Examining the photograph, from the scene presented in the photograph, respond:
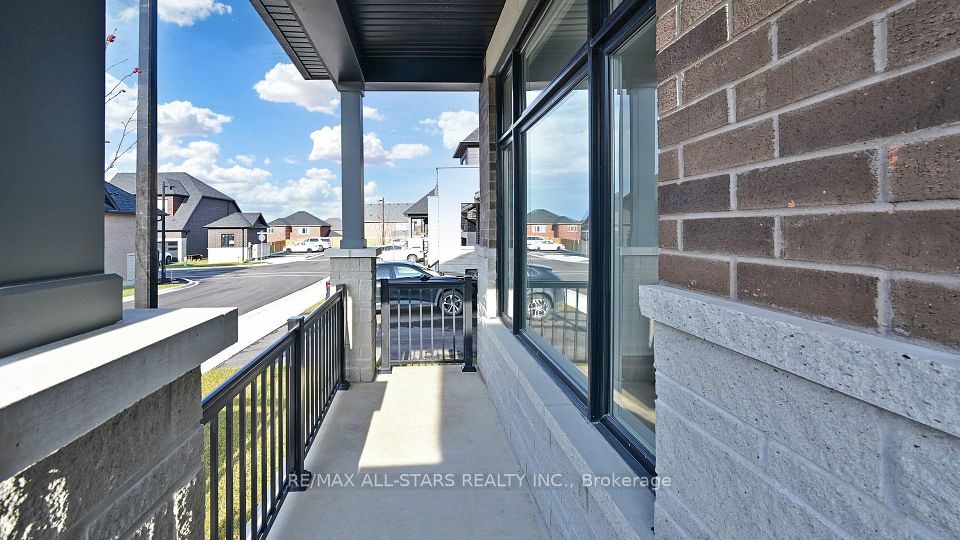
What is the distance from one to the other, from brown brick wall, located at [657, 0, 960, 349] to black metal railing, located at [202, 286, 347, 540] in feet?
4.79

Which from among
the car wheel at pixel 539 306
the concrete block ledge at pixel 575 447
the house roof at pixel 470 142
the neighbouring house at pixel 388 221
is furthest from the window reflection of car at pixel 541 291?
the neighbouring house at pixel 388 221

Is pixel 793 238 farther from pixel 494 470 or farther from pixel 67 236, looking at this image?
pixel 494 470

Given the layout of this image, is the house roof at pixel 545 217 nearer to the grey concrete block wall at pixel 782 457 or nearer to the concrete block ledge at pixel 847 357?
the grey concrete block wall at pixel 782 457

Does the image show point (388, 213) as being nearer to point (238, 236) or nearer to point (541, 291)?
point (238, 236)

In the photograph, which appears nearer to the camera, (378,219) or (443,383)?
(443,383)

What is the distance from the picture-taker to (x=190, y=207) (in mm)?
43562

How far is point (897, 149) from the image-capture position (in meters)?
0.61

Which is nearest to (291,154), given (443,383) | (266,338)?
(266,338)

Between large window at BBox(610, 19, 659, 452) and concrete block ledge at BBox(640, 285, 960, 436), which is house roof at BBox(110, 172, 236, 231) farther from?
concrete block ledge at BBox(640, 285, 960, 436)

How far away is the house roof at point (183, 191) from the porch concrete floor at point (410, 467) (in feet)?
140

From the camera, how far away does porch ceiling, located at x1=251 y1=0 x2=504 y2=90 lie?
3533mm

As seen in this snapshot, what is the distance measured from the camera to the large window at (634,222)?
1.66 meters

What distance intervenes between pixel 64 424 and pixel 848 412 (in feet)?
3.71

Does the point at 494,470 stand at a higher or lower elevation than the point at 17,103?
lower
